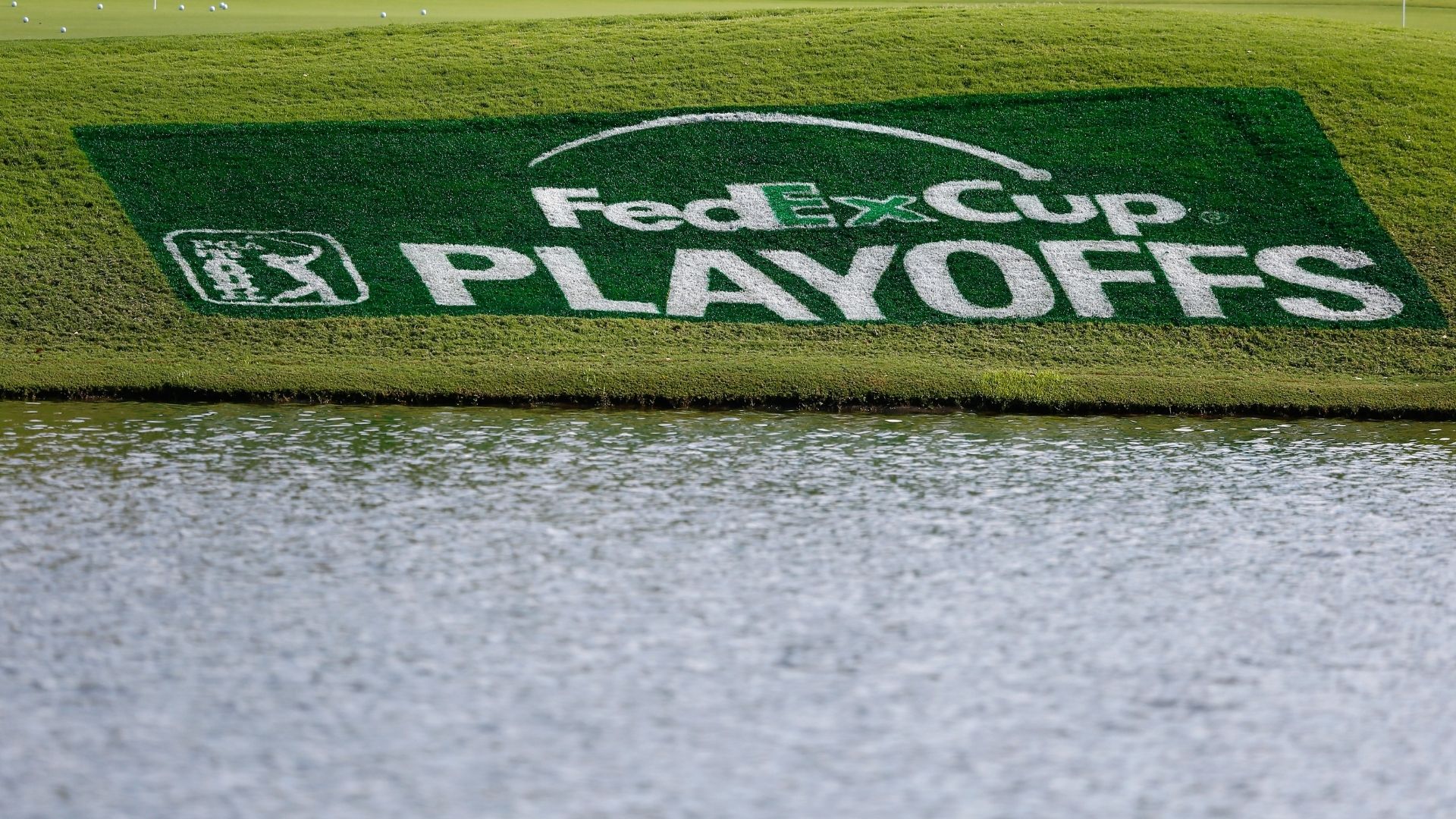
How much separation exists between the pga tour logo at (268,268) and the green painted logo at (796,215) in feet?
0.11

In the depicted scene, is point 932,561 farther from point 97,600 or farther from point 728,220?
point 728,220

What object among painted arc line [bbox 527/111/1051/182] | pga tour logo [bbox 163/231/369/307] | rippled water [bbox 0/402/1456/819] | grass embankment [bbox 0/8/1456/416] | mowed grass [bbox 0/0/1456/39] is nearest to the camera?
rippled water [bbox 0/402/1456/819]

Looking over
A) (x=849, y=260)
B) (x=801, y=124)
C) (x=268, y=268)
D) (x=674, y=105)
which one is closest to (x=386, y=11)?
(x=674, y=105)

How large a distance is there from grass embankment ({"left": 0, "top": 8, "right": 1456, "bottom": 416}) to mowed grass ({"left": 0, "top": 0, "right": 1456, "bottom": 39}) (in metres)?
1.27

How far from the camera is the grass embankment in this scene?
45.2 ft

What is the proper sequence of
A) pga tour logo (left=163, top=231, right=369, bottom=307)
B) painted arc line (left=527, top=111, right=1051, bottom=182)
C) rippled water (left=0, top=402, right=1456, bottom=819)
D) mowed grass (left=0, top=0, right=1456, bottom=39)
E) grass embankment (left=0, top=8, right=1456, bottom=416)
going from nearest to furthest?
1. rippled water (left=0, top=402, right=1456, bottom=819)
2. grass embankment (left=0, top=8, right=1456, bottom=416)
3. pga tour logo (left=163, top=231, right=369, bottom=307)
4. painted arc line (left=527, top=111, right=1051, bottom=182)
5. mowed grass (left=0, top=0, right=1456, bottom=39)

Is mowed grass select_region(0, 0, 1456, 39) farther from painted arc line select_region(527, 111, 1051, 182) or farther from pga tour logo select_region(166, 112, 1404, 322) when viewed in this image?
pga tour logo select_region(166, 112, 1404, 322)

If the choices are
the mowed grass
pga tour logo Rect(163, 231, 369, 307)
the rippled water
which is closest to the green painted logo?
pga tour logo Rect(163, 231, 369, 307)

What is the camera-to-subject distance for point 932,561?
28.9 ft

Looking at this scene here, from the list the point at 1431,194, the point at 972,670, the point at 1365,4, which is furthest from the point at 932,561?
the point at 1365,4

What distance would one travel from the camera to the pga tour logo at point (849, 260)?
1585cm

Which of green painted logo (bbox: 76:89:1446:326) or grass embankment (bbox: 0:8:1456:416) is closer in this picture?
grass embankment (bbox: 0:8:1456:416)

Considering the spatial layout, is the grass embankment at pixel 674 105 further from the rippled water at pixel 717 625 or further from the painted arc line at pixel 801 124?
the rippled water at pixel 717 625

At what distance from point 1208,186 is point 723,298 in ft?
21.1
